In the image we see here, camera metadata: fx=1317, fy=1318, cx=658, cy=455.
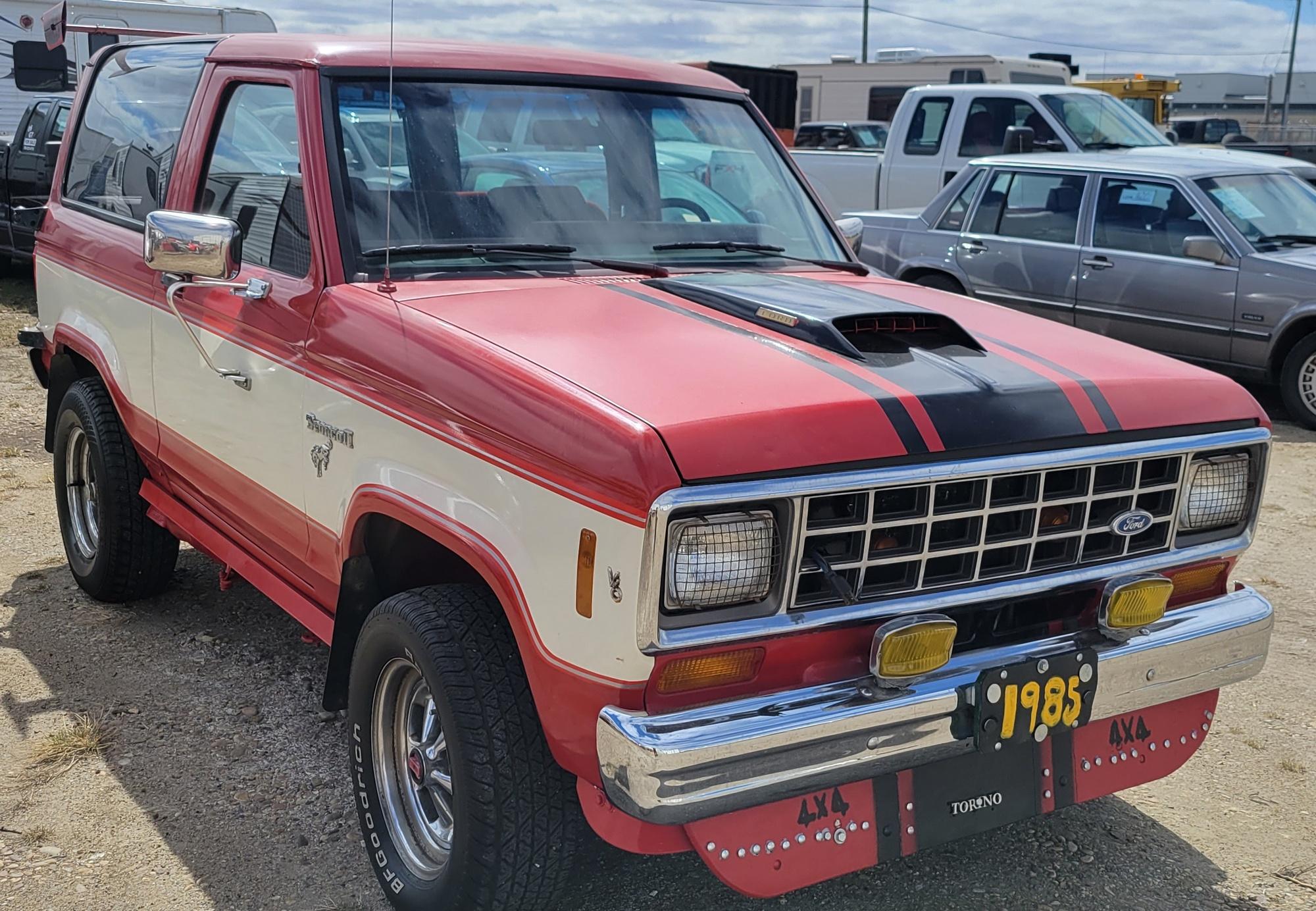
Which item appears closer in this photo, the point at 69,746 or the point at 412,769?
the point at 412,769

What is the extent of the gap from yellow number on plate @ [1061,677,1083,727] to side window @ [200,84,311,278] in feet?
6.92

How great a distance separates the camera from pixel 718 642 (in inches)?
95.7

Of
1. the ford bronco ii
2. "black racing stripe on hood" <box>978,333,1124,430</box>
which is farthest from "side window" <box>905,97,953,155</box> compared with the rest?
"black racing stripe on hood" <box>978,333,1124,430</box>

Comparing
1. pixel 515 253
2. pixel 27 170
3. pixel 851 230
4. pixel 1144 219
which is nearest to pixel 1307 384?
pixel 1144 219

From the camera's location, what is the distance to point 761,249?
4000 millimetres

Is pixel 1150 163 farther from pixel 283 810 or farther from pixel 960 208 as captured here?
pixel 283 810

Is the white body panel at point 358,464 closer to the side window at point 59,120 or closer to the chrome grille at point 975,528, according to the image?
the chrome grille at point 975,528

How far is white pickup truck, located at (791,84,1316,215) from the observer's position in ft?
38.7

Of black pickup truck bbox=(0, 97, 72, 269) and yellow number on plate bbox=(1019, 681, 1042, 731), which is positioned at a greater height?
black pickup truck bbox=(0, 97, 72, 269)

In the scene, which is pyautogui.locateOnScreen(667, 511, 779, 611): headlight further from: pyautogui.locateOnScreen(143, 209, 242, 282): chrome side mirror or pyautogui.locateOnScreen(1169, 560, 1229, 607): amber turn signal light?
pyautogui.locateOnScreen(143, 209, 242, 282): chrome side mirror

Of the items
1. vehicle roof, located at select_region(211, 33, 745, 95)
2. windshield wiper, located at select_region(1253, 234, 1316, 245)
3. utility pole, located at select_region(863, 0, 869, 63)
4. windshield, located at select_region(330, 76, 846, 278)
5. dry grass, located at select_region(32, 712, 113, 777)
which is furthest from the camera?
utility pole, located at select_region(863, 0, 869, 63)

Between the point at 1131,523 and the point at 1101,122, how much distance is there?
391 inches

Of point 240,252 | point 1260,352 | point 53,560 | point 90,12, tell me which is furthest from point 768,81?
point 240,252

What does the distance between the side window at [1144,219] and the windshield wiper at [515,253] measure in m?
6.43
